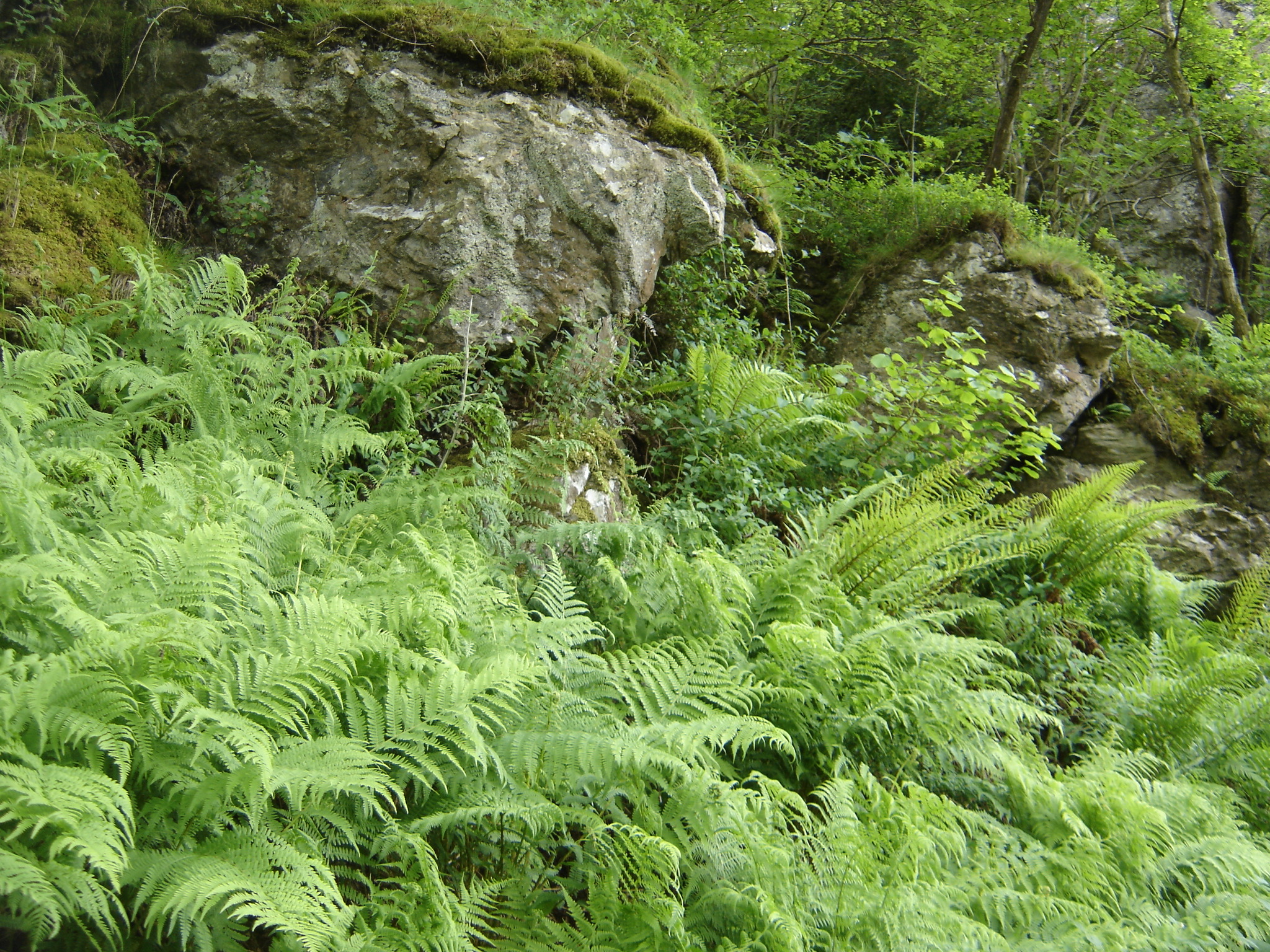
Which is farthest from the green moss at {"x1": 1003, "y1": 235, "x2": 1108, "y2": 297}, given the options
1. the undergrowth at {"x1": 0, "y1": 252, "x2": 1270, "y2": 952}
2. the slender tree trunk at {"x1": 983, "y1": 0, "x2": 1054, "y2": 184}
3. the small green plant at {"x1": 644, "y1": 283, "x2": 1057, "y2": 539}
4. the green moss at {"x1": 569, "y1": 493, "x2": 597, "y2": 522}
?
the green moss at {"x1": 569, "y1": 493, "x2": 597, "y2": 522}

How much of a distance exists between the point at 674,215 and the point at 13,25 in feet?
13.8

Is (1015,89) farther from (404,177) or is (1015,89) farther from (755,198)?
(404,177)

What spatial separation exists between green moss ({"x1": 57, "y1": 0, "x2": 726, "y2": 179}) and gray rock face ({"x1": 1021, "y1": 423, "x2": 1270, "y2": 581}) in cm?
469

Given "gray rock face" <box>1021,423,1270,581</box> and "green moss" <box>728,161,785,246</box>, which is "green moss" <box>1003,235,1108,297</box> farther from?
"green moss" <box>728,161,785,246</box>

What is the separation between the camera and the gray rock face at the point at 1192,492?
6.42 m

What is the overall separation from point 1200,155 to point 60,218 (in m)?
10.4

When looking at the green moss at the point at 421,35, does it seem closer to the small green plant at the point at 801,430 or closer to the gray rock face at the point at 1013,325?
the small green plant at the point at 801,430

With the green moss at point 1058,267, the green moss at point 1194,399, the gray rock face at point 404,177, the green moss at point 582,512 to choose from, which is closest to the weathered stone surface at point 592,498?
the green moss at point 582,512

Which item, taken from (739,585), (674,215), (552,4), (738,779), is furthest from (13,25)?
(738,779)

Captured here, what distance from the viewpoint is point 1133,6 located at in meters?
9.12

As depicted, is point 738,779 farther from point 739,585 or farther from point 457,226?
point 457,226

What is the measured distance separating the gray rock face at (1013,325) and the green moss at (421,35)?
3.02 metres

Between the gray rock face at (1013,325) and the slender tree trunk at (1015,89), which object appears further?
the slender tree trunk at (1015,89)

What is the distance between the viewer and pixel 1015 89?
25.9 ft
